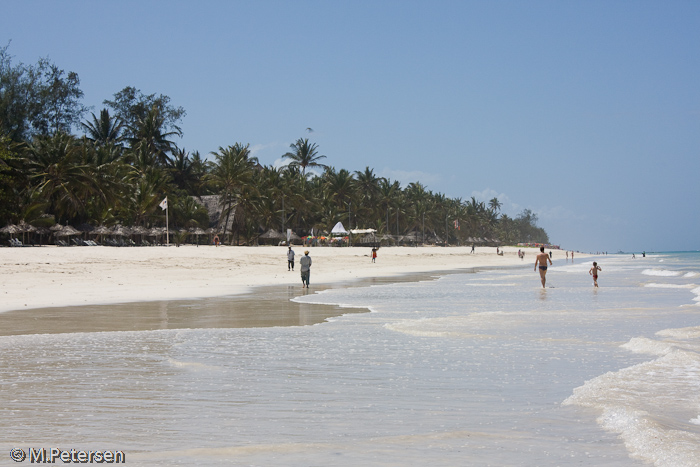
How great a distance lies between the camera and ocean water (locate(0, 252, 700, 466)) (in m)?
4.28

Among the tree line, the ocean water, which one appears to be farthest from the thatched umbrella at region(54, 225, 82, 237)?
the ocean water

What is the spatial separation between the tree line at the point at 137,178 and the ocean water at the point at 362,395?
38373mm

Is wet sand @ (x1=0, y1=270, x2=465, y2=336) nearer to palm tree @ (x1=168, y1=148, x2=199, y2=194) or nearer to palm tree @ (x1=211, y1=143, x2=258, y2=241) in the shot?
palm tree @ (x1=211, y1=143, x2=258, y2=241)

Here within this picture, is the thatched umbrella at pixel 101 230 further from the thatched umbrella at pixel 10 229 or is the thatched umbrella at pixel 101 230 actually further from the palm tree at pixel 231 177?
the palm tree at pixel 231 177

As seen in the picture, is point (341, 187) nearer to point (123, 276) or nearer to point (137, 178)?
point (137, 178)

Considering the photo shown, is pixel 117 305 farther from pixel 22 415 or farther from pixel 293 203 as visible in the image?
pixel 293 203

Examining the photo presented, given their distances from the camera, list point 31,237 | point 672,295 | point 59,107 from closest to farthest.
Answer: point 672,295
point 31,237
point 59,107

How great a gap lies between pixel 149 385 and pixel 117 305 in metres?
10.1

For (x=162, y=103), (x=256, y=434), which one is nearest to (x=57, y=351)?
(x=256, y=434)

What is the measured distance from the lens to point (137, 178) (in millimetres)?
59062

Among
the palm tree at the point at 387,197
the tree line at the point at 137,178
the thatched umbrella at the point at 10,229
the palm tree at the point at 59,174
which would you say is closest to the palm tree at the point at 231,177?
the tree line at the point at 137,178

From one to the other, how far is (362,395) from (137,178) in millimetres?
57536

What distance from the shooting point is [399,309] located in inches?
593

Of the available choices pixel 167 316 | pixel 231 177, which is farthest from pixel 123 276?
pixel 231 177
